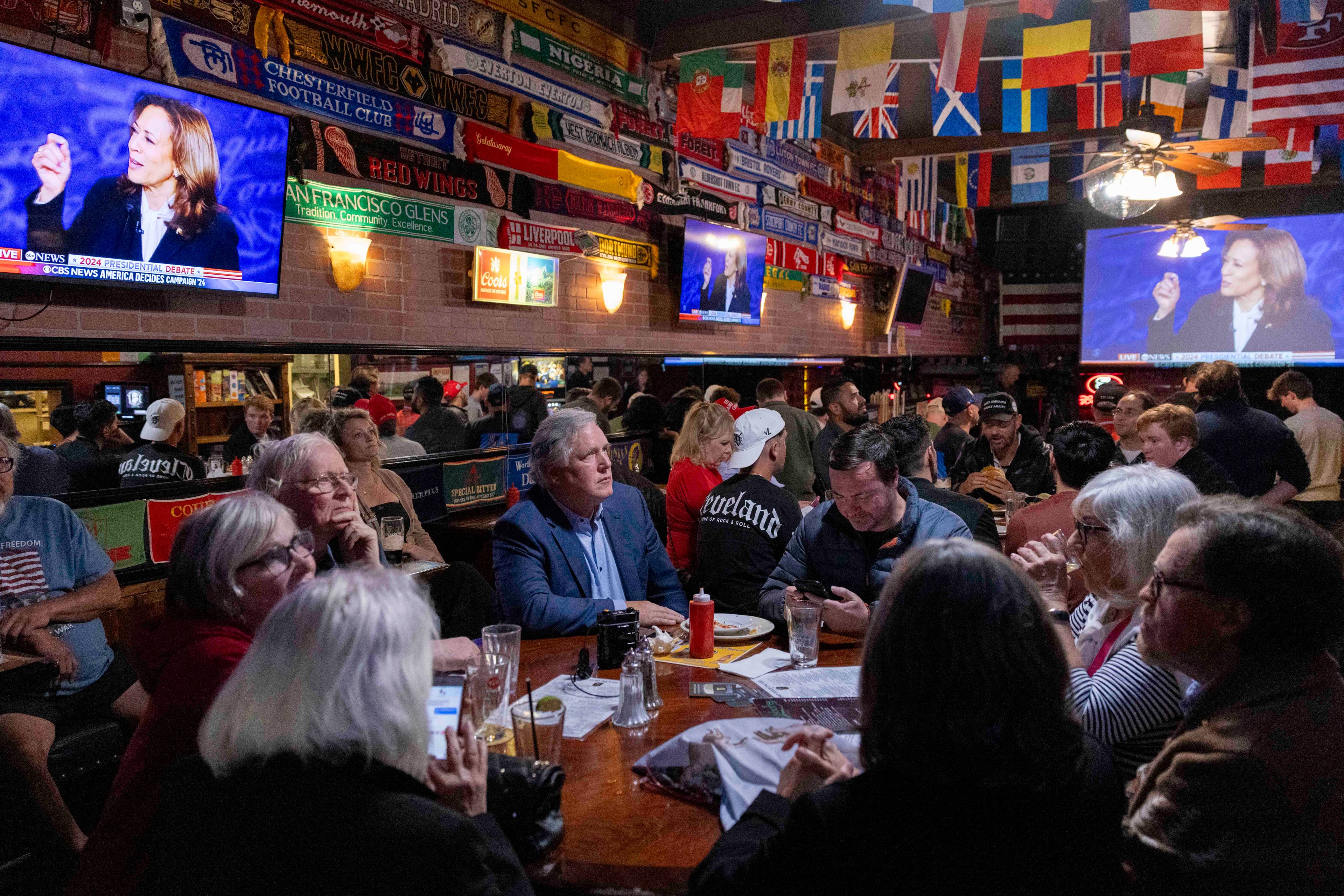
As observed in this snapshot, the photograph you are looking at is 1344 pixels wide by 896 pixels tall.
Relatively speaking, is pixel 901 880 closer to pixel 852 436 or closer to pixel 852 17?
pixel 852 436

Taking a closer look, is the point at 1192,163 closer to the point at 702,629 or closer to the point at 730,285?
the point at 730,285

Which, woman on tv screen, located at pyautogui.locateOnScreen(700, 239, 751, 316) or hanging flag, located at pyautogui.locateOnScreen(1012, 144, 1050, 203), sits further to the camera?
hanging flag, located at pyautogui.locateOnScreen(1012, 144, 1050, 203)

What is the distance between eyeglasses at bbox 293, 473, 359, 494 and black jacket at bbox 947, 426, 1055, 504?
4357 mm

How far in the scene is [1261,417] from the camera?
5.57m

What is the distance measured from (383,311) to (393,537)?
1.97 metres

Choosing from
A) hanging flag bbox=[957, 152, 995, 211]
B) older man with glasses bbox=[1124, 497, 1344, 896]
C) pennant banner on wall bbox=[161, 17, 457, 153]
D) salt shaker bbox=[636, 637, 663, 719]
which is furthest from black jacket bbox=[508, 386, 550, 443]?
hanging flag bbox=[957, 152, 995, 211]

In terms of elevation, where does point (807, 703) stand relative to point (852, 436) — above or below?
below

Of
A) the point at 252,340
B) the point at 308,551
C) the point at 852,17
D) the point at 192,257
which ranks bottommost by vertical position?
the point at 308,551

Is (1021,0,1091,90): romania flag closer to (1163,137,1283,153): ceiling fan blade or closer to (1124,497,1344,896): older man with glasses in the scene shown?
(1163,137,1283,153): ceiling fan blade

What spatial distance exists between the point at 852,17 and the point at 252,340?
4.79 meters

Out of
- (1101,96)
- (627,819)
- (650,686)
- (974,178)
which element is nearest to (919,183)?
(974,178)

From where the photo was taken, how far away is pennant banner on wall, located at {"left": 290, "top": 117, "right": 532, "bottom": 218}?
500 centimetres

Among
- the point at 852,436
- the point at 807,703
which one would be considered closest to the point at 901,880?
the point at 807,703

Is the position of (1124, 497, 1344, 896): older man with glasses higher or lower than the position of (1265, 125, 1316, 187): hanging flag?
lower
